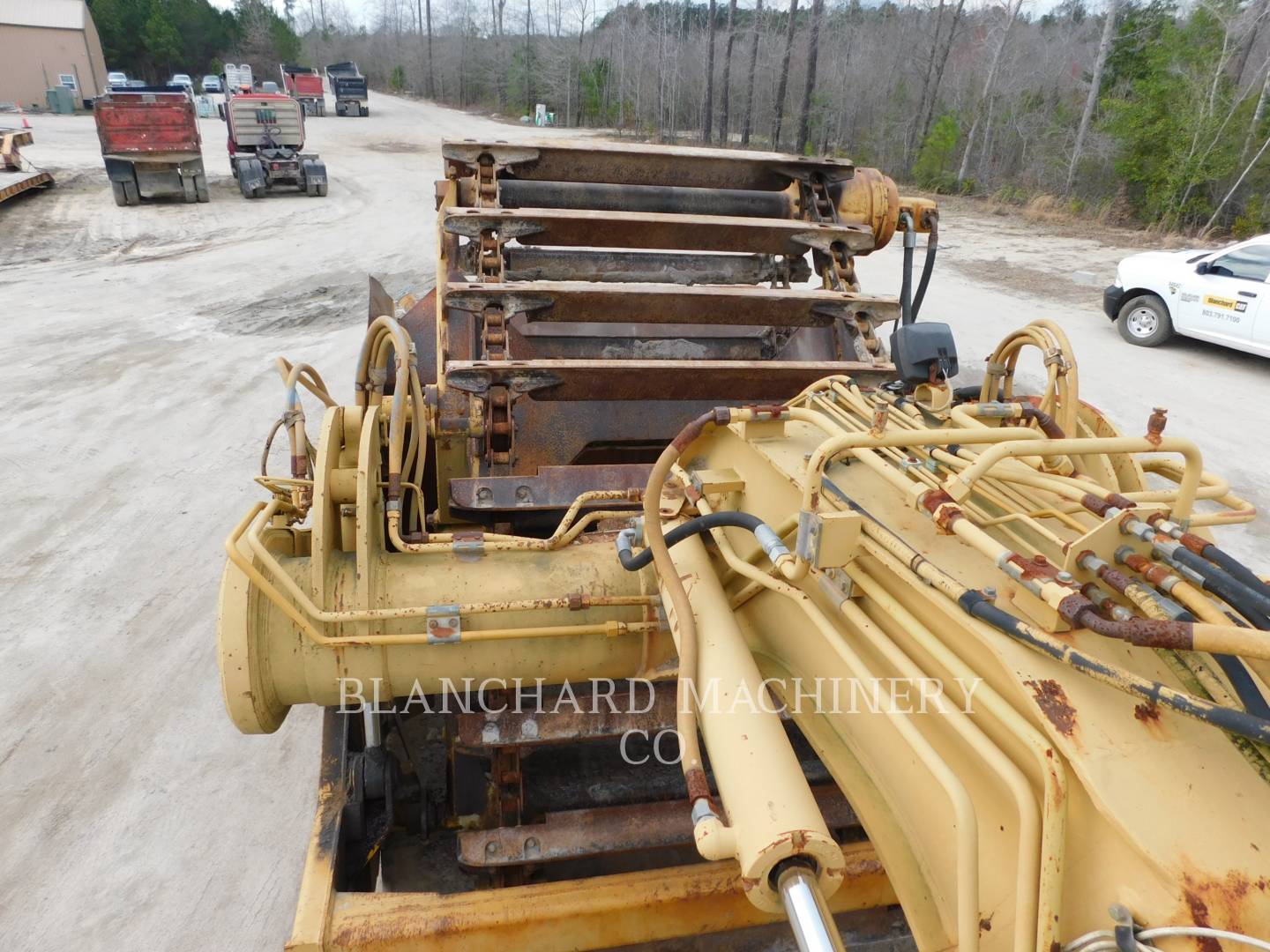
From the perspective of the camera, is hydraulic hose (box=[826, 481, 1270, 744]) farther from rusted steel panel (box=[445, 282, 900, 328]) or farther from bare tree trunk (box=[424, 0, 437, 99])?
bare tree trunk (box=[424, 0, 437, 99])

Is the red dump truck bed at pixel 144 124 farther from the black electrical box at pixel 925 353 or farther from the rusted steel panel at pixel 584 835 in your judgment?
the rusted steel panel at pixel 584 835

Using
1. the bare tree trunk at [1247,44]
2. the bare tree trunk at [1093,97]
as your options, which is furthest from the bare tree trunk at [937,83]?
the bare tree trunk at [1247,44]

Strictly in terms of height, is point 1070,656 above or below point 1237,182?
above

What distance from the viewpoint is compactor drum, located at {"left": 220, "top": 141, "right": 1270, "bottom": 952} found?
4.18 ft

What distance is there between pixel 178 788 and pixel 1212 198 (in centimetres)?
2026

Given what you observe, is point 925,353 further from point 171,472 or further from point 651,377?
point 171,472

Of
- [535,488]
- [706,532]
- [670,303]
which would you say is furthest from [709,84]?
[706,532]

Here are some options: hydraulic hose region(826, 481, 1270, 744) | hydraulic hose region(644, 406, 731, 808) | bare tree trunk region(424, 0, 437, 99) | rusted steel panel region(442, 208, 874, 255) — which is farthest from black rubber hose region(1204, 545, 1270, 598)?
bare tree trunk region(424, 0, 437, 99)

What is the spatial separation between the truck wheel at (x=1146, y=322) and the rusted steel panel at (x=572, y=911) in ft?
30.3

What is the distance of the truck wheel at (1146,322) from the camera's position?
30.7 ft

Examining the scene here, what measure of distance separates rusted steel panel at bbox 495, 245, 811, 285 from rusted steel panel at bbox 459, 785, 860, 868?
8.27 ft

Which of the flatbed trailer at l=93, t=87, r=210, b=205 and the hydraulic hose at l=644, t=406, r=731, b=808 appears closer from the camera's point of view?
the hydraulic hose at l=644, t=406, r=731, b=808

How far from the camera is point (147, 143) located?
50.3ft

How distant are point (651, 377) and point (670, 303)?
385 mm
